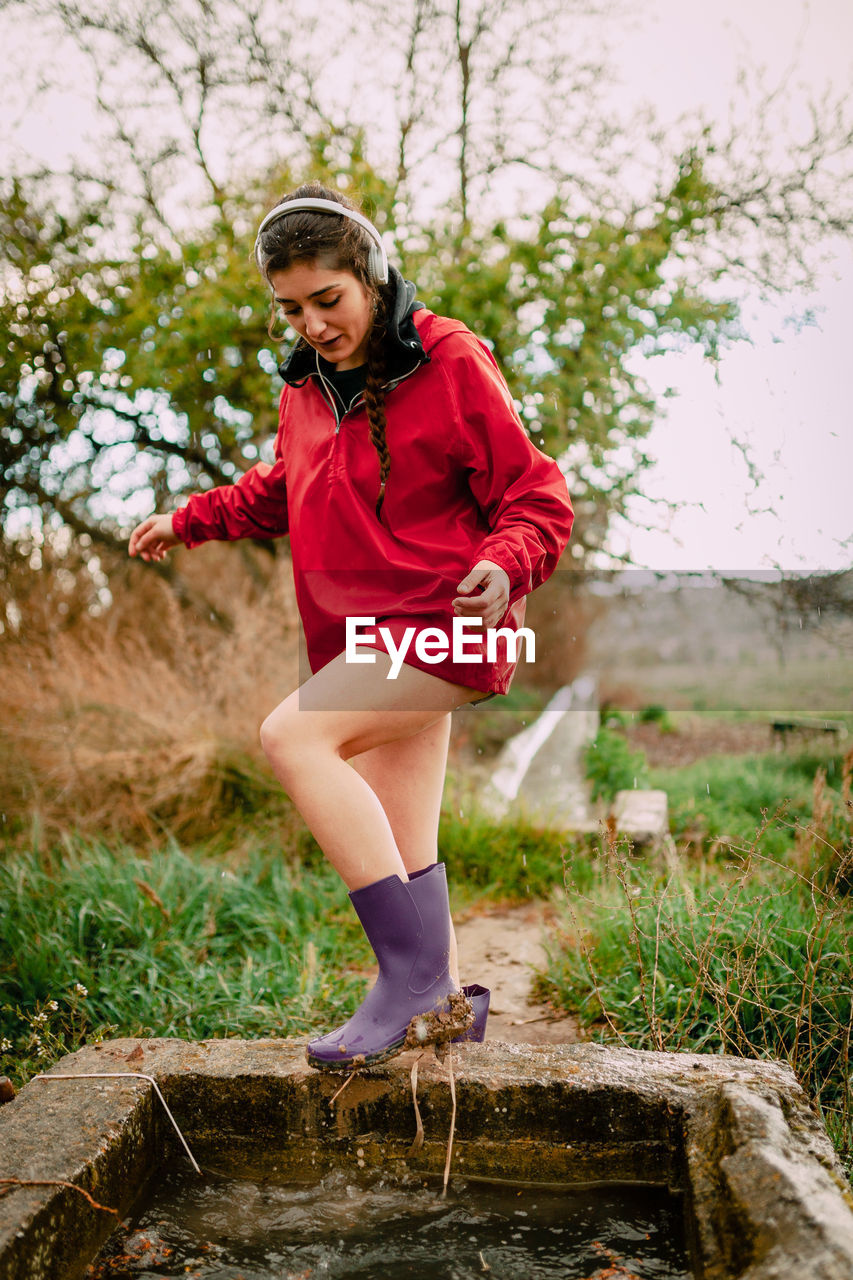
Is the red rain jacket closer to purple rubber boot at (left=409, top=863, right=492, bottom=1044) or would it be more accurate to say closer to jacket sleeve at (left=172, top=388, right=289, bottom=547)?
jacket sleeve at (left=172, top=388, right=289, bottom=547)

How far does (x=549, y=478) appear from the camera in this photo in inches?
78.8

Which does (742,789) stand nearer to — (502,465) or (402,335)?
(502,465)

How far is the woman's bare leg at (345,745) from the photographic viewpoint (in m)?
1.82

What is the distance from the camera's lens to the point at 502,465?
6.52 feet

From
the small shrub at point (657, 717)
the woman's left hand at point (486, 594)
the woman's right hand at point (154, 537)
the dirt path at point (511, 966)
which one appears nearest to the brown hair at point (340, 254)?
the woman's left hand at point (486, 594)

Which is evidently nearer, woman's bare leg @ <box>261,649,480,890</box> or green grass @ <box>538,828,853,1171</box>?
woman's bare leg @ <box>261,649,480,890</box>

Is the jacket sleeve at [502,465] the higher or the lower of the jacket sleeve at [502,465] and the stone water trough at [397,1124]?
the higher

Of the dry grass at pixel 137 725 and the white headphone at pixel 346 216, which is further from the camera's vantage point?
the dry grass at pixel 137 725

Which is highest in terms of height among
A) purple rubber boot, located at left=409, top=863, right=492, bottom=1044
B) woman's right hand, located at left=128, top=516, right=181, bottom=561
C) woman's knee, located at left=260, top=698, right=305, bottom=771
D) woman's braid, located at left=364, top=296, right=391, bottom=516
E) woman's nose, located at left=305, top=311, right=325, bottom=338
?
woman's nose, located at left=305, top=311, right=325, bottom=338

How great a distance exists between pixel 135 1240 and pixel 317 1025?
46.9 inches

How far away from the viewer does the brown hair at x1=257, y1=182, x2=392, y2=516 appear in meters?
1.92

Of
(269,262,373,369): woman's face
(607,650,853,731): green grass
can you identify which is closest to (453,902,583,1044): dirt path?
(269,262,373,369): woman's face

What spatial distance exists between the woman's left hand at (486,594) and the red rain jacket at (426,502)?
0.47 feet

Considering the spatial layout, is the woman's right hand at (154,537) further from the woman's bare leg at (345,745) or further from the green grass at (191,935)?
the green grass at (191,935)
